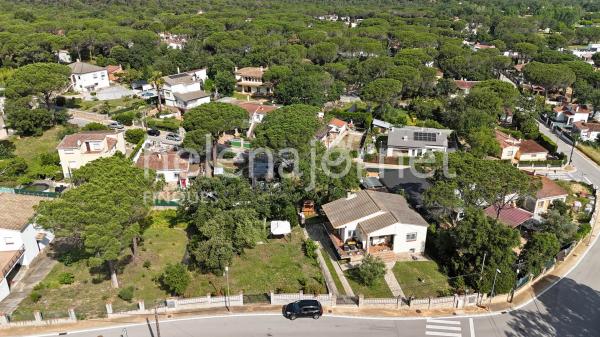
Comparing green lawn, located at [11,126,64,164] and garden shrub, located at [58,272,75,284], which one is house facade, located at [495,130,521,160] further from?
green lawn, located at [11,126,64,164]

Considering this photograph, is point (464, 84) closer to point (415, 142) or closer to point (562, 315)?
point (415, 142)

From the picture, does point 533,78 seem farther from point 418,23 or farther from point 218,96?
point 418,23

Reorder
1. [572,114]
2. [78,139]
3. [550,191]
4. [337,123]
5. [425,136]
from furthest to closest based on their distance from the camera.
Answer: [572,114] → [337,123] → [425,136] → [78,139] → [550,191]

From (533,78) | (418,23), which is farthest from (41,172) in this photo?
(418,23)

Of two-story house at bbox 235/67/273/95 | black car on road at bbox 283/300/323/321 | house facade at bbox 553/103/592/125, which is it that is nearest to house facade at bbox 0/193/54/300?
black car on road at bbox 283/300/323/321

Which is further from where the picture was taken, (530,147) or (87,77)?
(87,77)

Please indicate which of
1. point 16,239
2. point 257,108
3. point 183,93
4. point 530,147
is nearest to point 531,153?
point 530,147

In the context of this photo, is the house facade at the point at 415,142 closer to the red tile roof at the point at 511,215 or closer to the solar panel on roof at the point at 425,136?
the solar panel on roof at the point at 425,136
